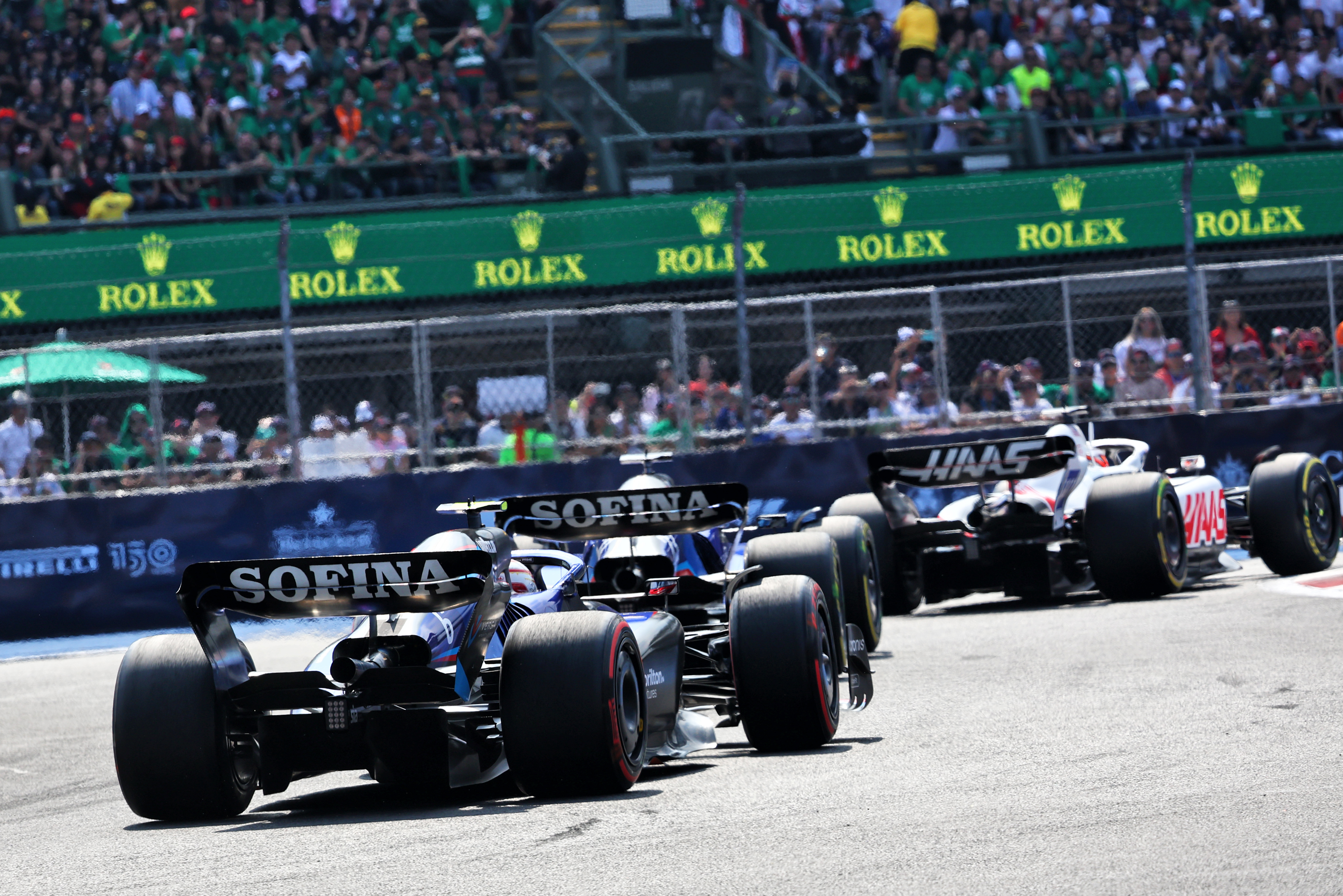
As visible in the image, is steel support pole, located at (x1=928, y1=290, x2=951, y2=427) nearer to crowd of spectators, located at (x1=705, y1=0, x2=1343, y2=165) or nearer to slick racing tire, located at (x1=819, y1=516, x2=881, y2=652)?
slick racing tire, located at (x1=819, y1=516, x2=881, y2=652)

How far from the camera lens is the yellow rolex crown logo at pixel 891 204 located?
17.0 metres

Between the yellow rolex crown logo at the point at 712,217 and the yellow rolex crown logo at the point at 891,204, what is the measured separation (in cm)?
152

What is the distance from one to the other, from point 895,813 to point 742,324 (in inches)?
342

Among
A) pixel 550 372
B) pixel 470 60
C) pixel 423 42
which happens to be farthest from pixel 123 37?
pixel 550 372

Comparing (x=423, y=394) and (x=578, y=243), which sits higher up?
(x=578, y=243)

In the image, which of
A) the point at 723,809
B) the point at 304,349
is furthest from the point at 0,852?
the point at 304,349

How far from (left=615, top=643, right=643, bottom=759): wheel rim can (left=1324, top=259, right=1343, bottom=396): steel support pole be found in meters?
10.2

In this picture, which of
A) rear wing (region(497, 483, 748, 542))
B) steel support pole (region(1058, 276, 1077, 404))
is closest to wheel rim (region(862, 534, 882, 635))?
rear wing (region(497, 483, 748, 542))

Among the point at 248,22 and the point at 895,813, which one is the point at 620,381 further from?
the point at 248,22

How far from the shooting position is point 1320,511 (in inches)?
473

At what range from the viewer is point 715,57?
2081 cm

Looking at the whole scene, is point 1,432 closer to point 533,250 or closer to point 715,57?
point 533,250

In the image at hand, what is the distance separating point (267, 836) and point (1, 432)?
886 centimetres

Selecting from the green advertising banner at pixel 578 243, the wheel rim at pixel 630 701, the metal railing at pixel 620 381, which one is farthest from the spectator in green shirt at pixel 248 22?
the wheel rim at pixel 630 701
